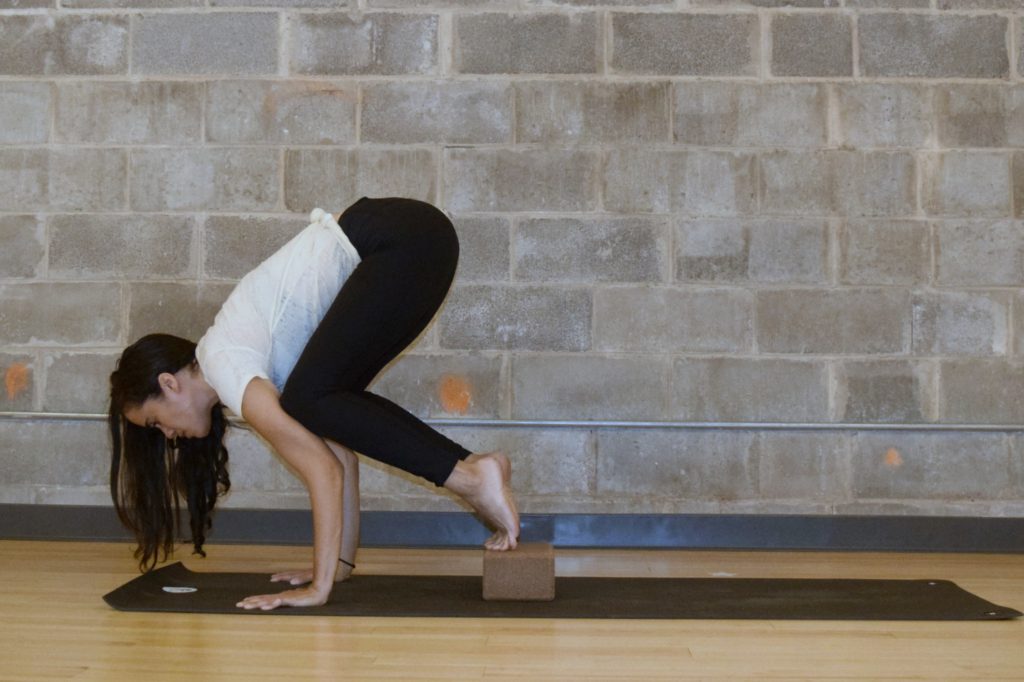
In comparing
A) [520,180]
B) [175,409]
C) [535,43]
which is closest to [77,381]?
[175,409]

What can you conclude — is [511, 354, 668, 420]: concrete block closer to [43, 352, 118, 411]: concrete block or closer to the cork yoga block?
the cork yoga block

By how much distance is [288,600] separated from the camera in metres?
2.61

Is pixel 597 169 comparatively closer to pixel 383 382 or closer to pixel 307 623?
pixel 383 382

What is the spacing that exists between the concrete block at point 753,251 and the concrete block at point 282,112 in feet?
4.27

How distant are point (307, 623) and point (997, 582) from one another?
200 cm

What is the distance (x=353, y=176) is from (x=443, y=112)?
404 mm

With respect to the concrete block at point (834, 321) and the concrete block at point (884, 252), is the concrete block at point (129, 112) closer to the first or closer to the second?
the concrete block at point (834, 321)

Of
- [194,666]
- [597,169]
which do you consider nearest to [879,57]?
[597,169]

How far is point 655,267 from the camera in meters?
4.09

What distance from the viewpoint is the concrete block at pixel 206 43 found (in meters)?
4.18

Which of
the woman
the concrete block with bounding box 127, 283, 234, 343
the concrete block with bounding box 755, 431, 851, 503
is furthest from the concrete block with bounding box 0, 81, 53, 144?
the concrete block with bounding box 755, 431, 851, 503

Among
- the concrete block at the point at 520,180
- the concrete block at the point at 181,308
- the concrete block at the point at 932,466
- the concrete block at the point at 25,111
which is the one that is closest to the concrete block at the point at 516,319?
the concrete block at the point at 520,180

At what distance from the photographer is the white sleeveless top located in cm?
275

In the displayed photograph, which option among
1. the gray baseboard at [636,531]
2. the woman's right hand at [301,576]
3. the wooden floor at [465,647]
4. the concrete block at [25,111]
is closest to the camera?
the wooden floor at [465,647]
